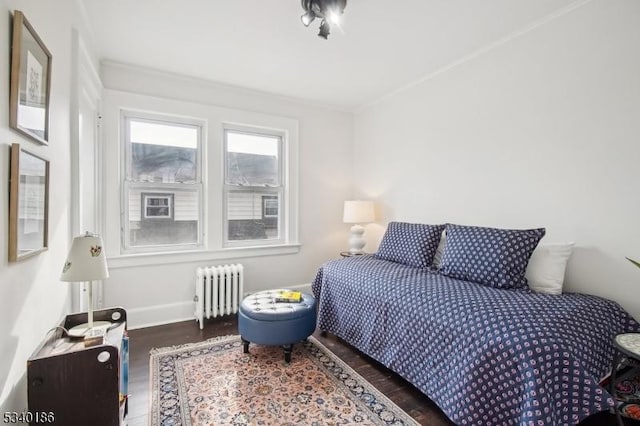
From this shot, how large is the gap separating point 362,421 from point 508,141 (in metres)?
2.28

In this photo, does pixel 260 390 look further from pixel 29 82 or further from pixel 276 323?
pixel 29 82

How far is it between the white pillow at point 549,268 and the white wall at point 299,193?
2.38 meters

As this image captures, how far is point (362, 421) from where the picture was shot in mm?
1701

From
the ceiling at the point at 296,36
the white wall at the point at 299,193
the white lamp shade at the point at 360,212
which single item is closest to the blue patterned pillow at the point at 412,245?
the white lamp shade at the point at 360,212

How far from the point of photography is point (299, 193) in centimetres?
383

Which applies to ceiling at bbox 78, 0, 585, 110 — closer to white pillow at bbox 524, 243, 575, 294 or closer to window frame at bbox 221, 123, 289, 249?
window frame at bbox 221, 123, 289, 249

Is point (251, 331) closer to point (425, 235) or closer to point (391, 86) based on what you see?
point (425, 235)

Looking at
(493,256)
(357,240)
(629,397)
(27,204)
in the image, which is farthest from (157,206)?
(629,397)

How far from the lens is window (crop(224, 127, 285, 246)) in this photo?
3.51 m

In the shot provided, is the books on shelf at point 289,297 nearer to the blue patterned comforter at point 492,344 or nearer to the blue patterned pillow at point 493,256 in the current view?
the blue patterned comforter at point 492,344

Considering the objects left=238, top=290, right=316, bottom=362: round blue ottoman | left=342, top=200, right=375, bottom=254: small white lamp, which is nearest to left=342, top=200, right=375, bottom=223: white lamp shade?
left=342, top=200, right=375, bottom=254: small white lamp

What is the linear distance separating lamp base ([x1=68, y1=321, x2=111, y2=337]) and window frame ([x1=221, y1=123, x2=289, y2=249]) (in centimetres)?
178

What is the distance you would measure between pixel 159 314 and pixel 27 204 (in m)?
2.16

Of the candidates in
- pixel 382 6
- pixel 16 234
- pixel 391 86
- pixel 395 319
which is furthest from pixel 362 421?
pixel 391 86
